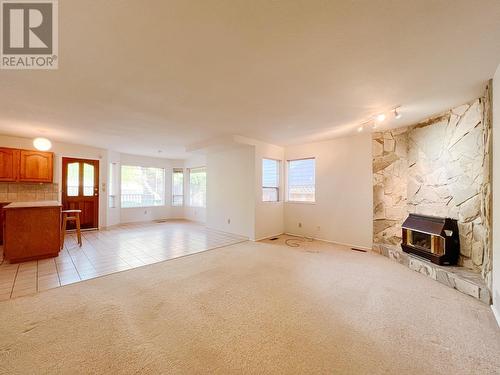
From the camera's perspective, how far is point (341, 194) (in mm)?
4883

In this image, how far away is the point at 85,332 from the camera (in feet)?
5.89

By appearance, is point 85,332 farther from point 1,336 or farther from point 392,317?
point 392,317

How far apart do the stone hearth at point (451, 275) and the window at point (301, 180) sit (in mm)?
2313

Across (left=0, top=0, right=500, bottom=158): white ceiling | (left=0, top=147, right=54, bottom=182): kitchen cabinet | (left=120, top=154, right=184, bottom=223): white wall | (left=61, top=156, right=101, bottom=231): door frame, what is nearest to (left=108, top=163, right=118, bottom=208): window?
(left=120, top=154, right=184, bottom=223): white wall

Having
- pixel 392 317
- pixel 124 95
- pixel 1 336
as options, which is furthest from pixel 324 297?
pixel 124 95

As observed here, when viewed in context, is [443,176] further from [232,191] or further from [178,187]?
[178,187]

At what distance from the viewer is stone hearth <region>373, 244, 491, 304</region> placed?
94.7 inches

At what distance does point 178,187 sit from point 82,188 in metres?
3.35

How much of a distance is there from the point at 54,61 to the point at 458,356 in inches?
178

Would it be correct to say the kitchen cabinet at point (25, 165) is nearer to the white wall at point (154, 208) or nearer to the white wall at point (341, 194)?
the white wall at point (154, 208)

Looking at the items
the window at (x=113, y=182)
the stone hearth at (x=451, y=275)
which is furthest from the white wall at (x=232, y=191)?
the window at (x=113, y=182)

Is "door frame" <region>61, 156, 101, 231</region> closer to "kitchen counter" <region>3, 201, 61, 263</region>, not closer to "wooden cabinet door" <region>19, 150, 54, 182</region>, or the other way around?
"wooden cabinet door" <region>19, 150, 54, 182</region>

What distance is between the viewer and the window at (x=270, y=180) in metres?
5.69

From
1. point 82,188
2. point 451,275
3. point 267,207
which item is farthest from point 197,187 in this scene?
point 451,275
